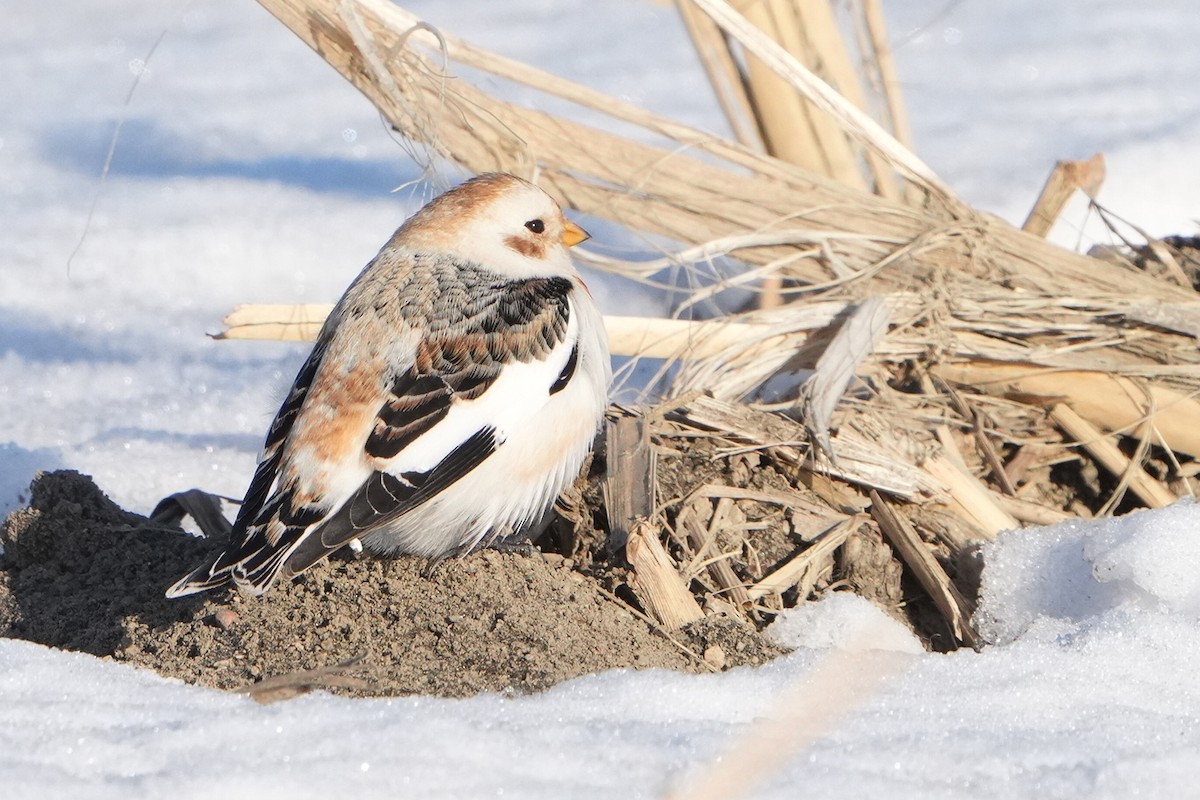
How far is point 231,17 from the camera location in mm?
7605

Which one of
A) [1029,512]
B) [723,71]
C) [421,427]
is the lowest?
[1029,512]

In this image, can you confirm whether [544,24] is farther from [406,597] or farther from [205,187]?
[406,597]

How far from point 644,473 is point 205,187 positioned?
346 cm

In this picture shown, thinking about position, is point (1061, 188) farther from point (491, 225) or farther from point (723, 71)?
point (491, 225)

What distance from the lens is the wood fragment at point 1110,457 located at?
341 centimetres

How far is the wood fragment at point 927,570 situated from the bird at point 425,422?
2.42 ft

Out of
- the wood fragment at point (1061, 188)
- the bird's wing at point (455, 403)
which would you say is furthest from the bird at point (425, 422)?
the wood fragment at point (1061, 188)

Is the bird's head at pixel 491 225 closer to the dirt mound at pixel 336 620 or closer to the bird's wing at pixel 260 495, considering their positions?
the bird's wing at pixel 260 495

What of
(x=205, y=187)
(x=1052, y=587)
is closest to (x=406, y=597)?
(x=1052, y=587)

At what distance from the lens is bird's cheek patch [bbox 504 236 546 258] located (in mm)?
3082

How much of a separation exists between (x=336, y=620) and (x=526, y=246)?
1.05m

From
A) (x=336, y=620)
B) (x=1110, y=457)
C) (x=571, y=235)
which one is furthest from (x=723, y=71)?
(x=336, y=620)

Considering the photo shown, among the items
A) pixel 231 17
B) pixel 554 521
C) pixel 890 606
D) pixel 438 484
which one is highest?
pixel 231 17

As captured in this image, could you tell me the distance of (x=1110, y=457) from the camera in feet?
11.3
